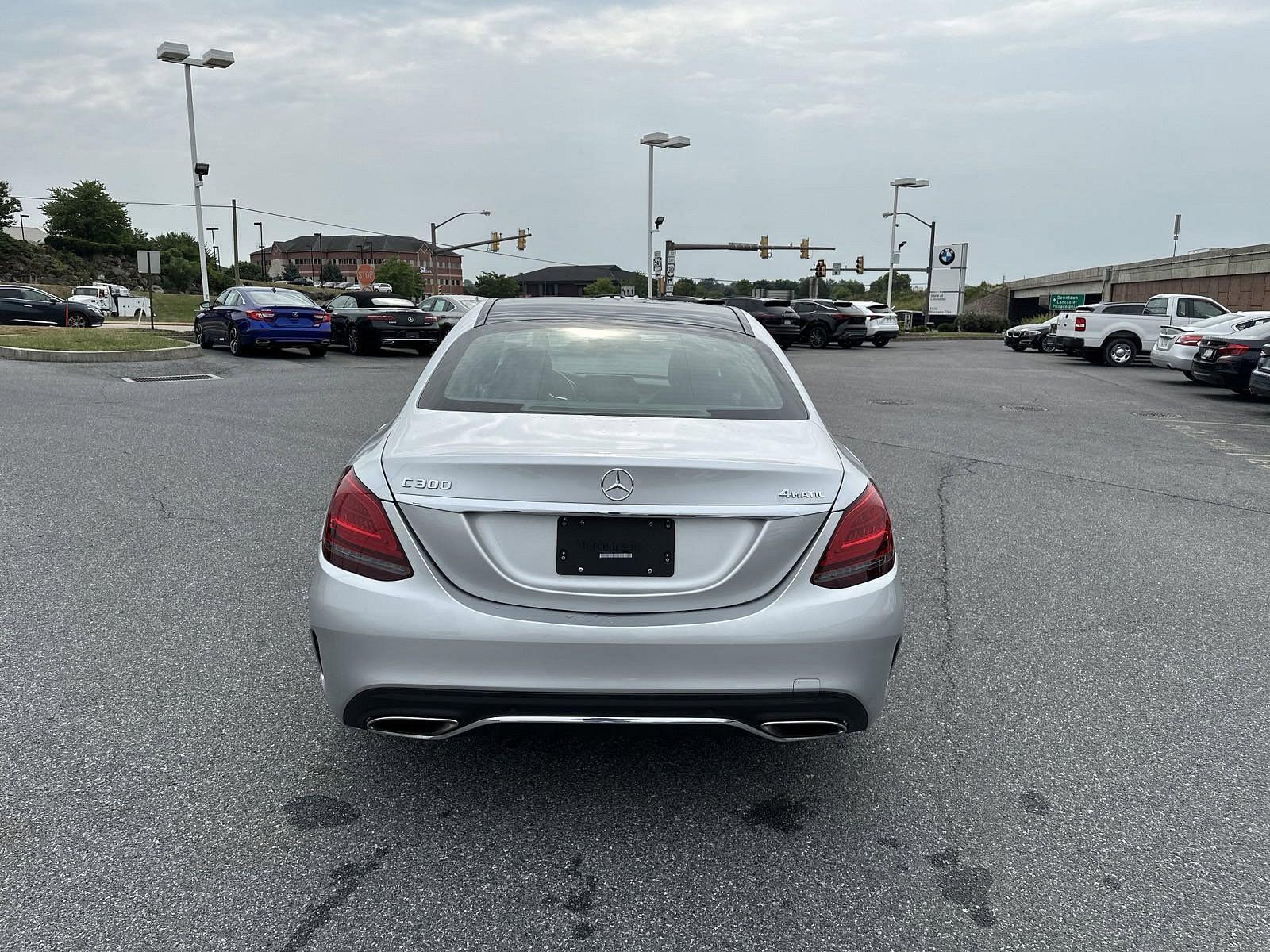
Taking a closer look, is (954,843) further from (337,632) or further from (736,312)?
(736,312)

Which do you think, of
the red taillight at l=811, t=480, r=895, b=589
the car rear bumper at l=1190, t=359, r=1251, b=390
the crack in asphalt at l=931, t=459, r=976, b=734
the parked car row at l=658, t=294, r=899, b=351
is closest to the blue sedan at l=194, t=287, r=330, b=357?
the parked car row at l=658, t=294, r=899, b=351

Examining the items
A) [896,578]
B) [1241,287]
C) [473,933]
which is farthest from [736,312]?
[1241,287]

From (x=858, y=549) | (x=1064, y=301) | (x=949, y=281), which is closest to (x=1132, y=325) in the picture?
(x=858, y=549)

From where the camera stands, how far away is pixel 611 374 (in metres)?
3.66

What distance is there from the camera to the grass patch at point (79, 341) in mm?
19953

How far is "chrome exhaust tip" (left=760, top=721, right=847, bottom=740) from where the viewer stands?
2.77m

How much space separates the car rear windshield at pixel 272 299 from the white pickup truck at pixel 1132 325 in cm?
2054

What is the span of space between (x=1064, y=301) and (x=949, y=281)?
292 inches

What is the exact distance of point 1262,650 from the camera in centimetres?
458

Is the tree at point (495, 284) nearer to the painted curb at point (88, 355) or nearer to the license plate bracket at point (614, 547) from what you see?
the painted curb at point (88, 355)

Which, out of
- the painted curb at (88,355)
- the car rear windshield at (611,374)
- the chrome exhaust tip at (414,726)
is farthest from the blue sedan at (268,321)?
the chrome exhaust tip at (414,726)

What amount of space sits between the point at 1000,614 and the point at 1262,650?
3.87 feet

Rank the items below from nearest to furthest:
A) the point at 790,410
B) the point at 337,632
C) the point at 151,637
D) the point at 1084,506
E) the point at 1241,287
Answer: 1. the point at 337,632
2. the point at 790,410
3. the point at 151,637
4. the point at 1084,506
5. the point at 1241,287

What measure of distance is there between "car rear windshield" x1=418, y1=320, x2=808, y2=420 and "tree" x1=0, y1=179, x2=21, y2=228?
90158mm
